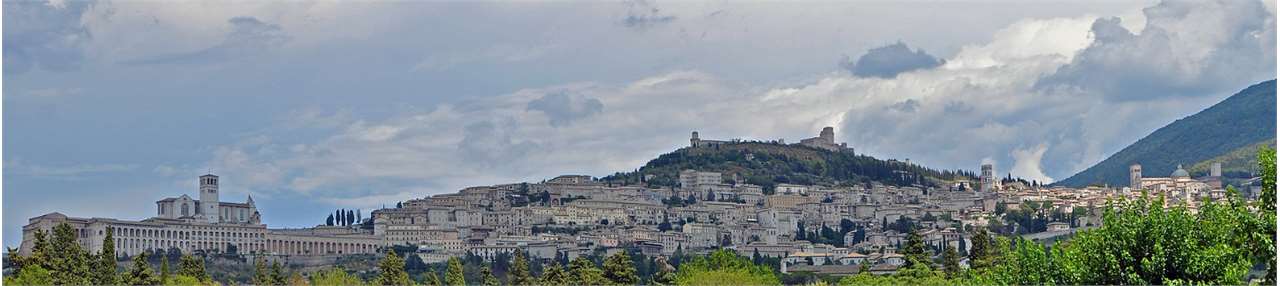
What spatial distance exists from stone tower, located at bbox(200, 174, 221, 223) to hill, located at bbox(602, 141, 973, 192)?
82.9 feet

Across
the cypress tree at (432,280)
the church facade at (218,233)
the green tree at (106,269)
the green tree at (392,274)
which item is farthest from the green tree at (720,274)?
the church facade at (218,233)

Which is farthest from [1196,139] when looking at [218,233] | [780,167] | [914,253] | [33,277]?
[33,277]

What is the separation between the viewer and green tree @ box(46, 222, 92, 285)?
23297mm

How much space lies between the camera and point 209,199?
61.2m

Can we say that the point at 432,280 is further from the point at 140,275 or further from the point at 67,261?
the point at 67,261

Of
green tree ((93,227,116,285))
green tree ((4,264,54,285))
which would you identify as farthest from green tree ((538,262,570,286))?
green tree ((4,264,54,285))

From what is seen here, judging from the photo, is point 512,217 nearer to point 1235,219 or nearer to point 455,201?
point 455,201

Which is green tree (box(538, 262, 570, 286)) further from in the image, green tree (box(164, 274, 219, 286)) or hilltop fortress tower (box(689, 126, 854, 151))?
hilltop fortress tower (box(689, 126, 854, 151))

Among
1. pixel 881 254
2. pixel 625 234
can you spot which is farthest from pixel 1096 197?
pixel 625 234

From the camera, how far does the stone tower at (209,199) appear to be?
6109 centimetres

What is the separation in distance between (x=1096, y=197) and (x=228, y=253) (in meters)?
34.1

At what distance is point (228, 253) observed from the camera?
59719 millimetres

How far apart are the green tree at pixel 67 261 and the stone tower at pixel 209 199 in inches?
1422

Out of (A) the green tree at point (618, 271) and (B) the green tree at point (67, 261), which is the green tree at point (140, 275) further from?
(A) the green tree at point (618, 271)
